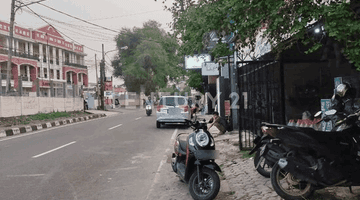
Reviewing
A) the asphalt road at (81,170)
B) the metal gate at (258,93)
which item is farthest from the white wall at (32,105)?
the metal gate at (258,93)

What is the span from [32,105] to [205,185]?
62.5ft

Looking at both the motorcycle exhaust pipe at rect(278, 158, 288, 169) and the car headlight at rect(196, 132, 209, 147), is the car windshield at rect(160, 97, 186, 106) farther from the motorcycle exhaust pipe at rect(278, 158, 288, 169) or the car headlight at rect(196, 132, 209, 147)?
the motorcycle exhaust pipe at rect(278, 158, 288, 169)

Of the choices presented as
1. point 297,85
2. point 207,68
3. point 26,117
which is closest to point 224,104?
point 207,68

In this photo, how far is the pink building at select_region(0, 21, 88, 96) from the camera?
3831cm

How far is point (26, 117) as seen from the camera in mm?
18766

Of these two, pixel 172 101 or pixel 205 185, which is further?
pixel 172 101

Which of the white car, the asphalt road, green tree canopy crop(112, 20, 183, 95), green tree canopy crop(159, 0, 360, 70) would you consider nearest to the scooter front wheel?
the asphalt road

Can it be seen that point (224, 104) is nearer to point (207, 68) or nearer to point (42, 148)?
point (207, 68)

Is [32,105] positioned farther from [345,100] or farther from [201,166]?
[345,100]

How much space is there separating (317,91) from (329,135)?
5597 mm

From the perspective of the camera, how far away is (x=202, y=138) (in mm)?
4383

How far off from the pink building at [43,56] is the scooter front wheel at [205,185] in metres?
34.2

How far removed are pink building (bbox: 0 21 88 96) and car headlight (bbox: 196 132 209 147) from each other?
34.1m

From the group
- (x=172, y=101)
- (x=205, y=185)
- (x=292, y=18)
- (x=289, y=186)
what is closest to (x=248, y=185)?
(x=205, y=185)
